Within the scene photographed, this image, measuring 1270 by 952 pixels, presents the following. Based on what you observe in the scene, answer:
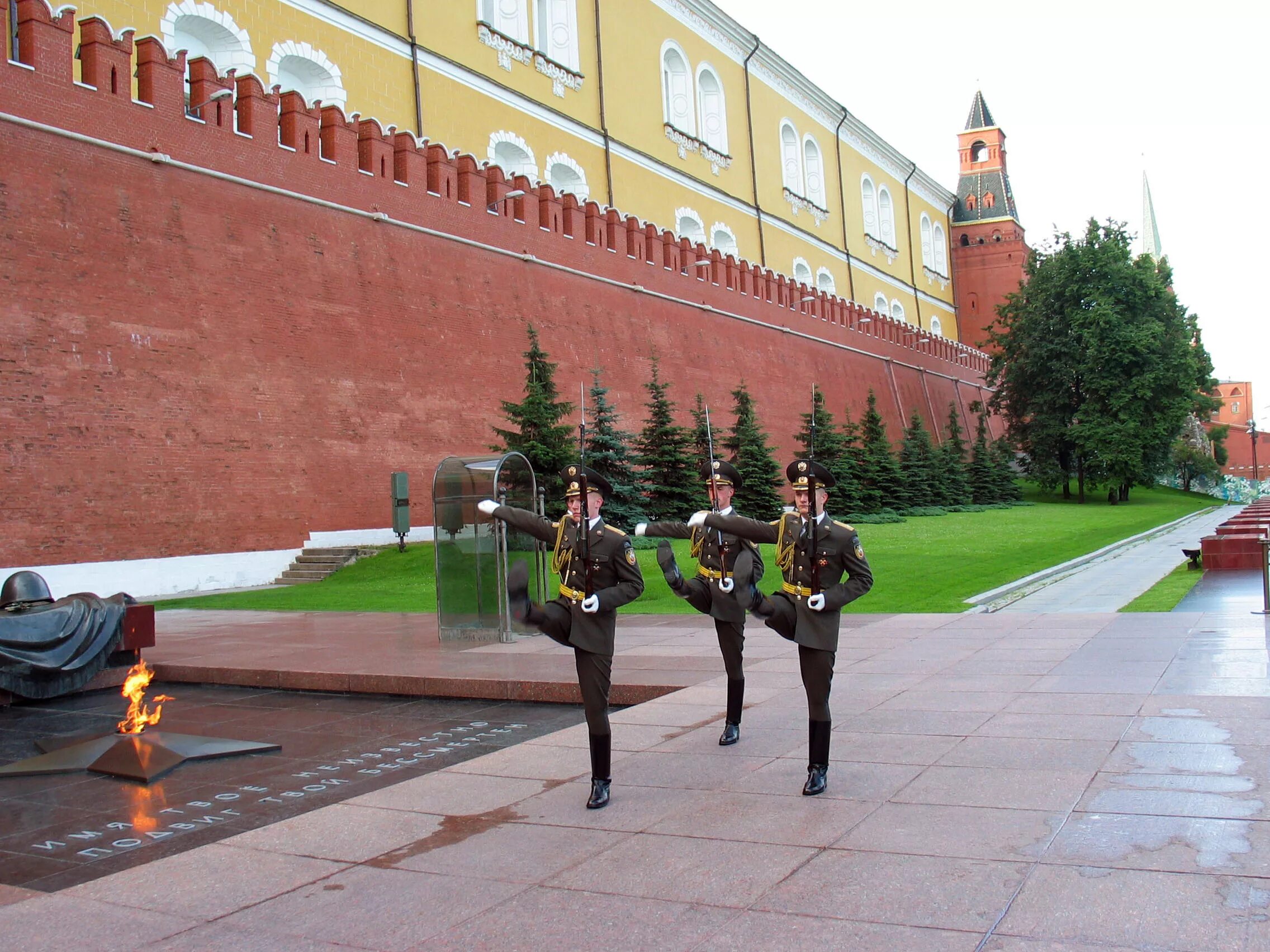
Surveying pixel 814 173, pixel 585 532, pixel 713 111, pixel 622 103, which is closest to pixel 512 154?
pixel 622 103

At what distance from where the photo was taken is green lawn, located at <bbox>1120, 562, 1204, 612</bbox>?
33.8 feet

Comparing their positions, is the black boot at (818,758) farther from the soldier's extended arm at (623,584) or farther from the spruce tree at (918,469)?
the spruce tree at (918,469)

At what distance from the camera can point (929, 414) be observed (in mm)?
39812

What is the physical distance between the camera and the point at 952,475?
1262 inches

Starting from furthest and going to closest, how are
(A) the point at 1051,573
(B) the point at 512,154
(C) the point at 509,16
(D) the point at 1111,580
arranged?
(C) the point at 509,16
(B) the point at 512,154
(A) the point at 1051,573
(D) the point at 1111,580

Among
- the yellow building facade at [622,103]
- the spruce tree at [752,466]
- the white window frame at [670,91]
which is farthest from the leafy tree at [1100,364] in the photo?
the spruce tree at [752,466]

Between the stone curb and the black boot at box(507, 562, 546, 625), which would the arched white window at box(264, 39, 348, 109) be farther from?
the black boot at box(507, 562, 546, 625)

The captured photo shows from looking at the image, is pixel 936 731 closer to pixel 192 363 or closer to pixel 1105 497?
pixel 192 363

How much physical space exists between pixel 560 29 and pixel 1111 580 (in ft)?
65.6

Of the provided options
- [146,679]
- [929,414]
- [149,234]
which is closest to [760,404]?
[929,414]

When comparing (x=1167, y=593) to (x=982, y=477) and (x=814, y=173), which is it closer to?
(x=982, y=477)

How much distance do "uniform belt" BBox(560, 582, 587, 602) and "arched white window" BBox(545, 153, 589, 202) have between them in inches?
905

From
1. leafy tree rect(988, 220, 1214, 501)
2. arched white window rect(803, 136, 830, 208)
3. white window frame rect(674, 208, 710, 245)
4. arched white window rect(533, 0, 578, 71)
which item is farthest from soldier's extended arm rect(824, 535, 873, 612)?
arched white window rect(803, 136, 830, 208)

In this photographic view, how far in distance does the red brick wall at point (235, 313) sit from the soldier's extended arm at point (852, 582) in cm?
1122
